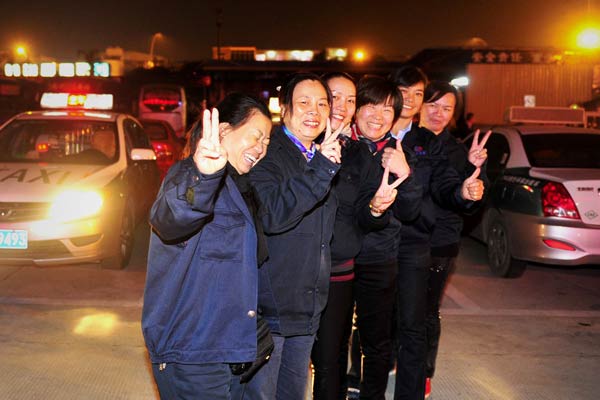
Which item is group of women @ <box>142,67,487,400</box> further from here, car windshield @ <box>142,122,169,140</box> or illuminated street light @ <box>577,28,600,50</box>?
illuminated street light @ <box>577,28,600,50</box>

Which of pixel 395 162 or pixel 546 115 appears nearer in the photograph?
pixel 395 162

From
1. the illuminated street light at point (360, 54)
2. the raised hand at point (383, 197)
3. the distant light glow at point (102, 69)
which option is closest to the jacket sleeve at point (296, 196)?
the raised hand at point (383, 197)

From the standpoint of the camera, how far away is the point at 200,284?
8.18ft

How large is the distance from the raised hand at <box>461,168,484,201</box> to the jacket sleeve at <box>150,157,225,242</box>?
195cm

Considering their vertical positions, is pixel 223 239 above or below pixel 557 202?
above

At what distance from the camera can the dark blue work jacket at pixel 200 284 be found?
2.47m

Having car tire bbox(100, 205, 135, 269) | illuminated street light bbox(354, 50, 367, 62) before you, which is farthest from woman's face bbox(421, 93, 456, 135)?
illuminated street light bbox(354, 50, 367, 62)

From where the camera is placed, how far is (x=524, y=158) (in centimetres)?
770

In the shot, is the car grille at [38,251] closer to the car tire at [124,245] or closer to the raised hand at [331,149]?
the car tire at [124,245]

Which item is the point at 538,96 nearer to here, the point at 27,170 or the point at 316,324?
the point at 27,170

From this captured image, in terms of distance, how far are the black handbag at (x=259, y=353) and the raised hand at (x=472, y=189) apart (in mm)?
1685

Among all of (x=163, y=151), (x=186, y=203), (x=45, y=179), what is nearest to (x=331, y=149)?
(x=186, y=203)

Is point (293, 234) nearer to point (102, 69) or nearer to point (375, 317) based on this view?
point (375, 317)

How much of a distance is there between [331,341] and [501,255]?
15.9 ft
